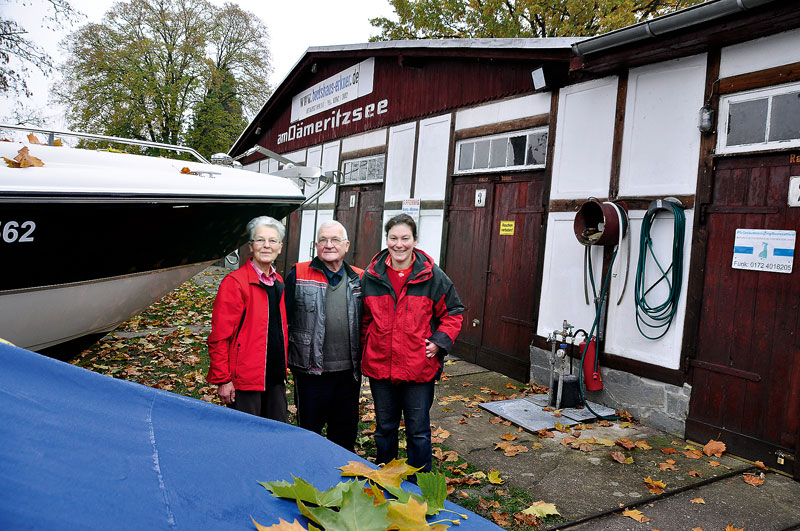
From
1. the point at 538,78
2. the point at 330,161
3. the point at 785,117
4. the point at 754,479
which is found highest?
the point at 538,78

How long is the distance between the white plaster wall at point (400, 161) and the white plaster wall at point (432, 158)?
10.0 inches

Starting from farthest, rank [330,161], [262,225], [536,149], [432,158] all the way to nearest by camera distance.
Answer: [330,161] < [432,158] < [536,149] < [262,225]

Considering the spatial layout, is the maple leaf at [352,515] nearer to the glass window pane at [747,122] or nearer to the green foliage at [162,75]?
the glass window pane at [747,122]

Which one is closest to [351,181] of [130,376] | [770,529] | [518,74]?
[518,74]

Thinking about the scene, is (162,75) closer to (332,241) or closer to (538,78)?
(538,78)

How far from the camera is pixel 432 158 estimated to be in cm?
902

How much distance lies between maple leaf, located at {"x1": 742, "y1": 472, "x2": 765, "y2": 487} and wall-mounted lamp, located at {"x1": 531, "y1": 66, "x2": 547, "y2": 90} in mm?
4760

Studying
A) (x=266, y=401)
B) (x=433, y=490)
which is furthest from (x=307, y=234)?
(x=433, y=490)

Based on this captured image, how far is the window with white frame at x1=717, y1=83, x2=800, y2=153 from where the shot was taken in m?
4.58

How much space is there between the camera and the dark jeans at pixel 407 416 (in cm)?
352

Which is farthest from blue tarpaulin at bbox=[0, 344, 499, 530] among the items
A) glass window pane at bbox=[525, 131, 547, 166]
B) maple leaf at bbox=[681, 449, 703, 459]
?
glass window pane at bbox=[525, 131, 547, 166]

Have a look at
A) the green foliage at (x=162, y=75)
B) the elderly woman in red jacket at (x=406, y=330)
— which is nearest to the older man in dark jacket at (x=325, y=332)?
the elderly woman in red jacket at (x=406, y=330)

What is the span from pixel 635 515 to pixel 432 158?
6.46 meters

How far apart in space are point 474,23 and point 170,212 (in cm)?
1873
